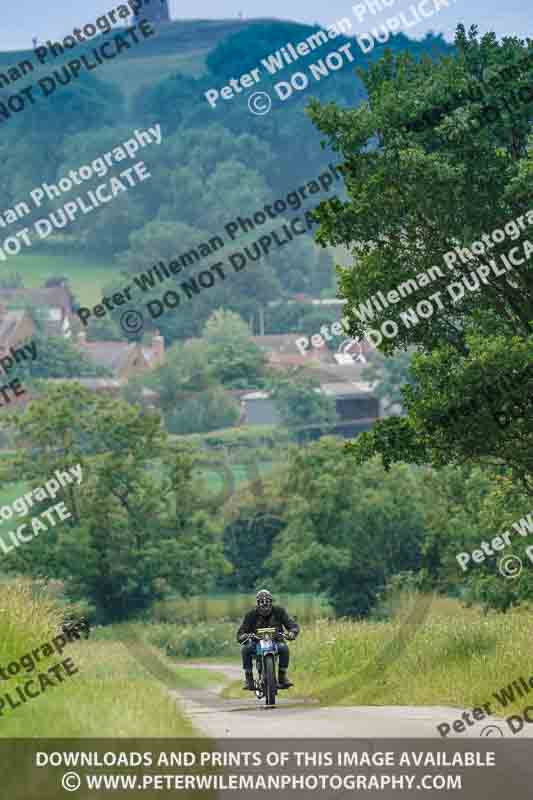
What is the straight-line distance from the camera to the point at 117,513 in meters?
79.5

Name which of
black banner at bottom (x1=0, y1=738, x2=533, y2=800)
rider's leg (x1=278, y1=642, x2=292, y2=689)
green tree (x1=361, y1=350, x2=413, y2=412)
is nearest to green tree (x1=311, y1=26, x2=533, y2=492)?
rider's leg (x1=278, y1=642, x2=292, y2=689)

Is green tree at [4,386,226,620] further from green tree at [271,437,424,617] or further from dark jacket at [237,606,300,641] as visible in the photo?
dark jacket at [237,606,300,641]

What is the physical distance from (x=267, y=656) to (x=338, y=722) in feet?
3.60

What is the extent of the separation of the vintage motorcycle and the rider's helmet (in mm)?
214

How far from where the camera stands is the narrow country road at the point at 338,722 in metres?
15.2

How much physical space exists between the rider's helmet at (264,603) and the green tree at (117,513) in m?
57.4

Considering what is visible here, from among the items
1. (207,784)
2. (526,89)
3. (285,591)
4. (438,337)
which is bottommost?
(207,784)

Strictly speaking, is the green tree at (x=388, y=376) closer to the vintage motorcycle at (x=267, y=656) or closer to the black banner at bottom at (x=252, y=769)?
the vintage motorcycle at (x=267, y=656)

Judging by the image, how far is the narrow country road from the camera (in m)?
15.2

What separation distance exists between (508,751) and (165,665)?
38619mm

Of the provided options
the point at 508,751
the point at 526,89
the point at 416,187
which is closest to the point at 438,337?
the point at 416,187

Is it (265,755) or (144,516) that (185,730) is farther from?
(144,516)

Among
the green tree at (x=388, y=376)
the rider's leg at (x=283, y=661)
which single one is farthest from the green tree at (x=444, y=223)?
the green tree at (x=388, y=376)

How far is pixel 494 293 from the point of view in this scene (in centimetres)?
2142
